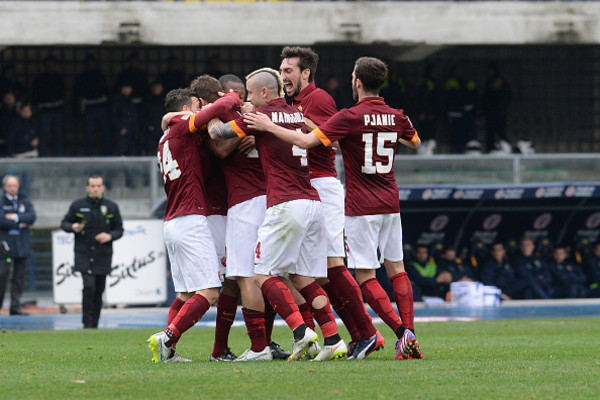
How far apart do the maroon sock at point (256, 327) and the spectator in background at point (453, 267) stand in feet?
36.6

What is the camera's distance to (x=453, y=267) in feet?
62.2

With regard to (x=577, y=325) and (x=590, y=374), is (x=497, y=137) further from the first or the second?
(x=590, y=374)

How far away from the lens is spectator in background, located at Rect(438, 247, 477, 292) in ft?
61.9

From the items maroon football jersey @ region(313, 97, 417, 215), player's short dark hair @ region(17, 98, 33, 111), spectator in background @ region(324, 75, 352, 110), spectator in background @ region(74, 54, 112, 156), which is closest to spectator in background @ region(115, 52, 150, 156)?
spectator in background @ region(74, 54, 112, 156)

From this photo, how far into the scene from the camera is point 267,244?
297 inches

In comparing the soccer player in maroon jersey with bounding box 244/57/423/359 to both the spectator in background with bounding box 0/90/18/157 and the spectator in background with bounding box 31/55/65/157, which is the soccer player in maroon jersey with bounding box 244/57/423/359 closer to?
the spectator in background with bounding box 0/90/18/157

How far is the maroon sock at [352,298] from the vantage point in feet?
26.1

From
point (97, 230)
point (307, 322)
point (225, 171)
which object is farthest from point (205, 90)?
point (97, 230)

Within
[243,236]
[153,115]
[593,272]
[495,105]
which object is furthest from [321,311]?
[495,105]

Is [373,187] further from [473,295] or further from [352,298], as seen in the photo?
[473,295]

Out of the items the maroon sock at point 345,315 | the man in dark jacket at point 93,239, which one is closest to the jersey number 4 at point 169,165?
the maroon sock at point 345,315

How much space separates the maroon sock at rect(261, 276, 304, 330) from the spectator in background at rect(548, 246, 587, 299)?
12.5 m

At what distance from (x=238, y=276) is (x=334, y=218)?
1.01m

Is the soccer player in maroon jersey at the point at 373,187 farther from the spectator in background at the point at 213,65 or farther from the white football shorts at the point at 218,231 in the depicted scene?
the spectator in background at the point at 213,65
